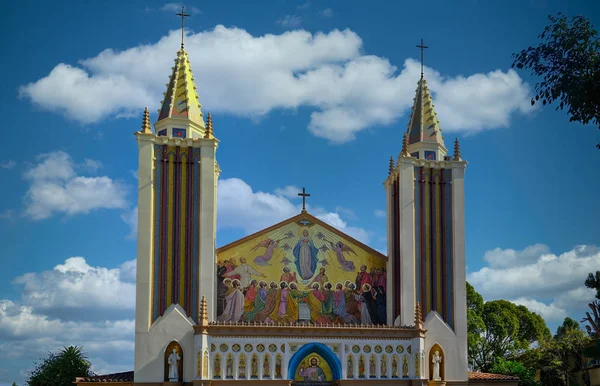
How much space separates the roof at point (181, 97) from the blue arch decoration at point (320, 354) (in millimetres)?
10267

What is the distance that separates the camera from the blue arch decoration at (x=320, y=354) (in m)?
31.8

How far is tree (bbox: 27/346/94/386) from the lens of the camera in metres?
44.6

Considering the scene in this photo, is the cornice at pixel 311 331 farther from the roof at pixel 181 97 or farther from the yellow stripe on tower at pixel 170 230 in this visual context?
the roof at pixel 181 97

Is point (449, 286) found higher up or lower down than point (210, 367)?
higher up

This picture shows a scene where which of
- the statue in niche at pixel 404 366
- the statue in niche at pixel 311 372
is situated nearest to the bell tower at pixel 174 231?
the statue in niche at pixel 311 372

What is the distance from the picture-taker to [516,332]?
55.5m

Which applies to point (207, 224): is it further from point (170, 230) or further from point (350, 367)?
point (350, 367)

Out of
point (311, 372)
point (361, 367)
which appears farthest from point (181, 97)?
point (361, 367)

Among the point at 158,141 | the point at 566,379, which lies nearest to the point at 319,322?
the point at 158,141

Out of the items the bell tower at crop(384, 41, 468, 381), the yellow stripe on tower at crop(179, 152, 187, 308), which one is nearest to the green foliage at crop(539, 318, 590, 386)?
the bell tower at crop(384, 41, 468, 381)

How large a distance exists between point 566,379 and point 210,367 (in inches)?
950

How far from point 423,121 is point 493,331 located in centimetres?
2337

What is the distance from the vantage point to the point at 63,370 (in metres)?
44.8

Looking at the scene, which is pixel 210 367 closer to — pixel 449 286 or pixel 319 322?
pixel 319 322
